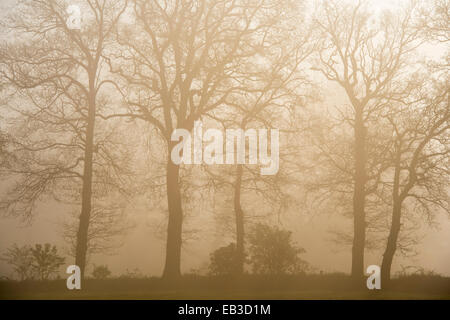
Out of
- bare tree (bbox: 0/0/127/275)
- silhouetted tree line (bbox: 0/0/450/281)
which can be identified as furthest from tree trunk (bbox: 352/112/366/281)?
bare tree (bbox: 0/0/127/275)

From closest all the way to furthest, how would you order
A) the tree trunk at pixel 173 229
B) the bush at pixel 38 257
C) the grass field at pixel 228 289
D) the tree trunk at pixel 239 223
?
the grass field at pixel 228 289 → the tree trunk at pixel 173 229 → the tree trunk at pixel 239 223 → the bush at pixel 38 257

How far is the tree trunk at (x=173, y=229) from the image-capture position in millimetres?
20156

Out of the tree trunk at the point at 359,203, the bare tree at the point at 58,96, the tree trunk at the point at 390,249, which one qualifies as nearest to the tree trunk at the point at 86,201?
the bare tree at the point at 58,96

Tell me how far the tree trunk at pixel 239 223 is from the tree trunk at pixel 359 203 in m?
4.74

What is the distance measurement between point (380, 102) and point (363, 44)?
286 centimetres

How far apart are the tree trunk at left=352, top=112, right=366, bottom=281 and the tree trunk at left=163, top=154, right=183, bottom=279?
7.29 meters

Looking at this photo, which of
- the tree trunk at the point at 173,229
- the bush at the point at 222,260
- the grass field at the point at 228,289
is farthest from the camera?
the bush at the point at 222,260

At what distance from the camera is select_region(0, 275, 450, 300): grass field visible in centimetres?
1720

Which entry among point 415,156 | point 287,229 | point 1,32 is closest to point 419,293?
point 415,156

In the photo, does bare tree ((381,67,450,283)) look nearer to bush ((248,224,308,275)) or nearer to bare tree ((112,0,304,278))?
bush ((248,224,308,275))

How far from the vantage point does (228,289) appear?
19031 mm

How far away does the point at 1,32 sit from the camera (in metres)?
22.0

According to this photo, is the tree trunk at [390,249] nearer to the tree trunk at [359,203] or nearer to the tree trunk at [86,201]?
the tree trunk at [359,203]
